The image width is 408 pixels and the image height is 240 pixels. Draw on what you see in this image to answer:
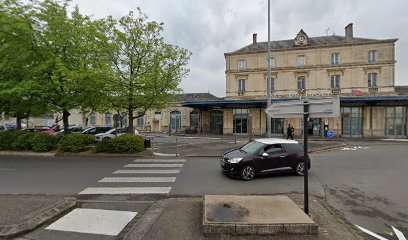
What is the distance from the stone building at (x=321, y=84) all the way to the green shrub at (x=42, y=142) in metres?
17.4

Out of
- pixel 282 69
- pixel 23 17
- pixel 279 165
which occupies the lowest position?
pixel 279 165

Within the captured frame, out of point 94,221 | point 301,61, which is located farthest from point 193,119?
point 94,221

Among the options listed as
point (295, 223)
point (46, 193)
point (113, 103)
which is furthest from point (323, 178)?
point (113, 103)

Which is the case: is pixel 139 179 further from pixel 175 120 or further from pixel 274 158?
pixel 175 120

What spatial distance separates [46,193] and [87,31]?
9.25 meters

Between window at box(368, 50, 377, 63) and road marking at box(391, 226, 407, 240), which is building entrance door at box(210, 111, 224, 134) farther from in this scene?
road marking at box(391, 226, 407, 240)

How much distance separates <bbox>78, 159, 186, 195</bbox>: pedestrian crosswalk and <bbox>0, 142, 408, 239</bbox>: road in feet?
0.11

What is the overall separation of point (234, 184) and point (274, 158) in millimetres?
2047

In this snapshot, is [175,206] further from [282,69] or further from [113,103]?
[282,69]

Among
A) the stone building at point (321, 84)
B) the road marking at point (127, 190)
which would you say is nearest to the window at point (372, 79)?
the stone building at point (321, 84)

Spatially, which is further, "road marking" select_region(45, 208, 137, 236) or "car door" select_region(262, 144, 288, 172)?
"car door" select_region(262, 144, 288, 172)

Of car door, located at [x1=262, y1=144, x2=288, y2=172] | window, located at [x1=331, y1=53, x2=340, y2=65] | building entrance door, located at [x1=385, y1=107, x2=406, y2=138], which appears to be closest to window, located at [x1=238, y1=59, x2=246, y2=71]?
window, located at [x1=331, y1=53, x2=340, y2=65]

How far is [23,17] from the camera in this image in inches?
439

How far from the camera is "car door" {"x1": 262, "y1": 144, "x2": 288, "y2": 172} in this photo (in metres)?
7.57
